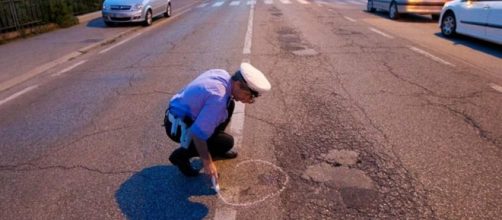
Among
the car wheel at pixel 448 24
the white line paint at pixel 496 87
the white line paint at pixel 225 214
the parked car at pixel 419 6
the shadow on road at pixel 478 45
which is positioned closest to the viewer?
the white line paint at pixel 225 214

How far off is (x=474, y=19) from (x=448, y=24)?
1.28m

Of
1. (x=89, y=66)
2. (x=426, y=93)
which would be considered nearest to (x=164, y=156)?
(x=426, y=93)

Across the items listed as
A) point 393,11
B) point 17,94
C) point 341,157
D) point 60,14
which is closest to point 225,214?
point 341,157

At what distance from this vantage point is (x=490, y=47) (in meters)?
9.93

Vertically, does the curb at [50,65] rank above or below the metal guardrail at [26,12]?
below

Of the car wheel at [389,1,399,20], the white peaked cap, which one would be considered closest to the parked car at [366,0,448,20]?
the car wheel at [389,1,399,20]

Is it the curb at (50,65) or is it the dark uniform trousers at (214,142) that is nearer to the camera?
the dark uniform trousers at (214,142)

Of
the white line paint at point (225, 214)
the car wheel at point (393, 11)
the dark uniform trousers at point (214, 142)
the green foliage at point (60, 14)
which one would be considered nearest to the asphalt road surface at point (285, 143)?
the white line paint at point (225, 214)

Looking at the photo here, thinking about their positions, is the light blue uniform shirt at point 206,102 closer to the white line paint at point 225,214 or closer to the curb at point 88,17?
the white line paint at point 225,214

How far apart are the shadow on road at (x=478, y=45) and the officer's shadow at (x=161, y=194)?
7.82 meters

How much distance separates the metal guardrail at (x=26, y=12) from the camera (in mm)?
13387

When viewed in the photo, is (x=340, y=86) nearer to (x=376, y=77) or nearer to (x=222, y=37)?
(x=376, y=77)

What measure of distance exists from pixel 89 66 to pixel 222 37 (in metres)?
4.44

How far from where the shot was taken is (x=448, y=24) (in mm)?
11367
